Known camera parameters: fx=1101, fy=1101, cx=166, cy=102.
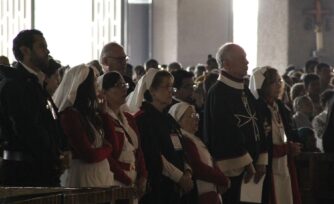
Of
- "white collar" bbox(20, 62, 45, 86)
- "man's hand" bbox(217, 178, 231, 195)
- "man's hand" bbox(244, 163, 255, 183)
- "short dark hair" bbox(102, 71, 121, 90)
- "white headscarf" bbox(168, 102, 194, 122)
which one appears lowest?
"man's hand" bbox(217, 178, 231, 195)

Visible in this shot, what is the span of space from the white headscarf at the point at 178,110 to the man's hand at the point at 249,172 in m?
0.77

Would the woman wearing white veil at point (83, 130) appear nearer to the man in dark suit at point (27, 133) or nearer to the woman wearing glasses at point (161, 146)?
the man in dark suit at point (27, 133)

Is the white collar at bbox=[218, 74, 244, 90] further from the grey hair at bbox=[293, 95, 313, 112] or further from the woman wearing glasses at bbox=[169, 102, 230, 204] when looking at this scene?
the grey hair at bbox=[293, 95, 313, 112]

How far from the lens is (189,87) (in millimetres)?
9969

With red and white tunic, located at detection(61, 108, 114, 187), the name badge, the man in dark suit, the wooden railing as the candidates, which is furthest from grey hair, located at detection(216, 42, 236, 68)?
the wooden railing

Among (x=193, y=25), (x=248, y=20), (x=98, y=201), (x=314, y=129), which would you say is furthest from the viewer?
(x=248, y=20)

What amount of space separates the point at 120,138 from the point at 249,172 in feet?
5.49

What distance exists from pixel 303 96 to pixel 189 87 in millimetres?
3283

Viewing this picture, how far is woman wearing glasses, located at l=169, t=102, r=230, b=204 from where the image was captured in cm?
901

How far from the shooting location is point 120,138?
321 inches

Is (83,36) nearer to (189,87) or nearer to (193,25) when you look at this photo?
(193,25)

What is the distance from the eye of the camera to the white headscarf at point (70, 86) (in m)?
7.81

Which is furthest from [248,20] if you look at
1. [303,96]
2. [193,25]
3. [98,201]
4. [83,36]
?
[98,201]

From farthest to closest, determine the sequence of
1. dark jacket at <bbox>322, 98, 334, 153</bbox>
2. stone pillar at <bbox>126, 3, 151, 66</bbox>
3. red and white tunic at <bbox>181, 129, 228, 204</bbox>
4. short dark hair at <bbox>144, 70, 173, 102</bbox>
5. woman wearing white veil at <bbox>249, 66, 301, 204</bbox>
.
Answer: stone pillar at <bbox>126, 3, 151, 66</bbox> → dark jacket at <bbox>322, 98, 334, 153</bbox> → woman wearing white veil at <bbox>249, 66, 301, 204</bbox> → red and white tunic at <bbox>181, 129, 228, 204</bbox> → short dark hair at <bbox>144, 70, 173, 102</bbox>
